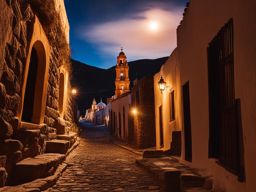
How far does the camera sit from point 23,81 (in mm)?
5762

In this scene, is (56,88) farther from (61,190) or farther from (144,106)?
(144,106)

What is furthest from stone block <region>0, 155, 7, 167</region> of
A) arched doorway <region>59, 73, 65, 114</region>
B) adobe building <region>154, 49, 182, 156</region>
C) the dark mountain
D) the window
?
the dark mountain

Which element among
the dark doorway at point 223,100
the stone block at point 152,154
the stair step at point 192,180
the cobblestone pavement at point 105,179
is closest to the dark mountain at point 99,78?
the stone block at point 152,154

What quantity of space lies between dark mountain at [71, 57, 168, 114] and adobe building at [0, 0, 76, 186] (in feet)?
273

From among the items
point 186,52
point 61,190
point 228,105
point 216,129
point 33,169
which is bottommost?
point 61,190

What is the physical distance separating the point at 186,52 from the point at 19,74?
416cm

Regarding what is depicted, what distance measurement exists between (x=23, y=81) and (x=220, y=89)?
10.8 ft

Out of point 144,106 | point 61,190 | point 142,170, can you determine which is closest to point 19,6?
point 61,190

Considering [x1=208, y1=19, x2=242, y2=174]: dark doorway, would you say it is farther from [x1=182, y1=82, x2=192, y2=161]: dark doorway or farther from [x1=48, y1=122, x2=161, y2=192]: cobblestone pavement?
[x1=182, y1=82, x2=192, y2=161]: dark doorway

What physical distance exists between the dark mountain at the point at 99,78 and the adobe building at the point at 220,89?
83484mm

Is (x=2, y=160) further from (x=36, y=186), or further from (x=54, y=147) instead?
(x=54, y=147)

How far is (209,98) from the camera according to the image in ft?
18.4

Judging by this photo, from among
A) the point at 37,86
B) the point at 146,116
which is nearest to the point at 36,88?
the point at 37,86

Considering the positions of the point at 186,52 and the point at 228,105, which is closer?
the point at 228,105
